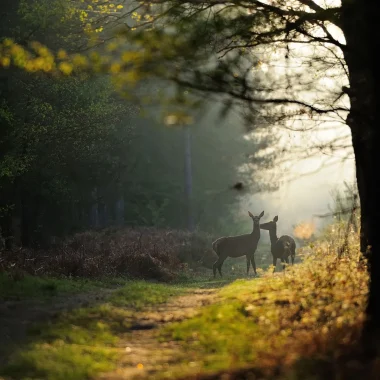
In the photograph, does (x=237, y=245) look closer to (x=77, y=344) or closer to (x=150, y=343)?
(x=150, y=343)

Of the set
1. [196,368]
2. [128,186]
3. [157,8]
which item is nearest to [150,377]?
[196,368]

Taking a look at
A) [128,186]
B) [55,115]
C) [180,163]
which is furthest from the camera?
[180,163]

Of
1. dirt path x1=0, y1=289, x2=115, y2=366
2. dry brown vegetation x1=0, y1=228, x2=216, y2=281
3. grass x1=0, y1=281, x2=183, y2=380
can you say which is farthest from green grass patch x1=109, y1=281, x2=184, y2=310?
dry brown vegetation x1=0, y1=228, x2=216, y2=281

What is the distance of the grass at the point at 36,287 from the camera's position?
1346 centimetres

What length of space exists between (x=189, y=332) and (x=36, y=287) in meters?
5.76

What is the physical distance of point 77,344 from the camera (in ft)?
30.2

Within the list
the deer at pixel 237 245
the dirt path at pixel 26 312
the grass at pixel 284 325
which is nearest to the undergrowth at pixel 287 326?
the grass at pixel 284 325

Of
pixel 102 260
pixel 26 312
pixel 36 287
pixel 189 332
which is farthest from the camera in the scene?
pixel 102 260

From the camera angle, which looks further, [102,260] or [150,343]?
[102,260]

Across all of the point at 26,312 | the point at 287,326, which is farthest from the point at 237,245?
the point at 287,326

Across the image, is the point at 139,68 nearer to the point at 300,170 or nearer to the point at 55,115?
the point at 300,170

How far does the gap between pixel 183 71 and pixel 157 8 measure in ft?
8.97

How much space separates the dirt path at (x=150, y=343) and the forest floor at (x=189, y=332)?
0.05 feet

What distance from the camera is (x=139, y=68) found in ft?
28.3
